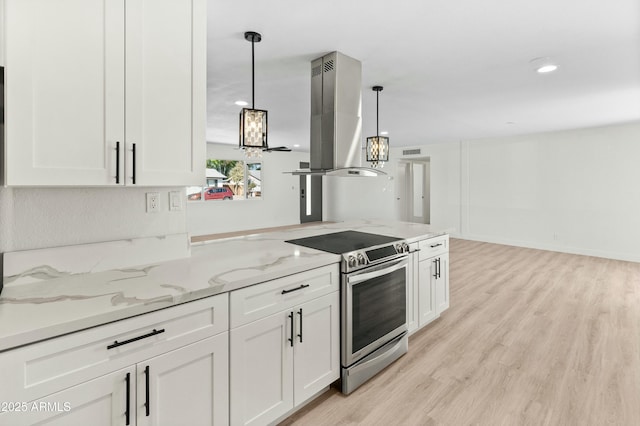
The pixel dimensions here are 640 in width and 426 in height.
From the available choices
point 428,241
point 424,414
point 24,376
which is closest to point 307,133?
point 428,241

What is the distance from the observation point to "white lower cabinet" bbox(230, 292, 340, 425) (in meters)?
1.52

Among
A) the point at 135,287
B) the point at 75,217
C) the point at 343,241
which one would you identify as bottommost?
the point at 135,287

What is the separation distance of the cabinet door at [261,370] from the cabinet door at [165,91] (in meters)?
0.83

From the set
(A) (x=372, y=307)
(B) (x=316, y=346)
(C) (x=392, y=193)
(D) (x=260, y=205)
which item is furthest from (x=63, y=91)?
(C) (x=392, y=193)

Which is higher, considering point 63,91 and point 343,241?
point 63,91

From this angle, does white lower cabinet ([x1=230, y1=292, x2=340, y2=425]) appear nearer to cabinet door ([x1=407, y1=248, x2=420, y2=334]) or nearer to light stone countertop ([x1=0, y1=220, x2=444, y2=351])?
light stone countertop ([x1=0, y1=220, x2=444, y2=351])

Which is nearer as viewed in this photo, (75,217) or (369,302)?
(75,217)

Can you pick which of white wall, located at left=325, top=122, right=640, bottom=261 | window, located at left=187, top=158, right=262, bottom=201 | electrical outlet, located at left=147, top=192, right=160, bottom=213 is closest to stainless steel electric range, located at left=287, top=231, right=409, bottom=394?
electrical outlet, located at left=147, top=192, right=160, bottom=213

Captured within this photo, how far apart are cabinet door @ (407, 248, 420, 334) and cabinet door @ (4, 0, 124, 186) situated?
218cm

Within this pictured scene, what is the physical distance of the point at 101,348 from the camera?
1.12 meters

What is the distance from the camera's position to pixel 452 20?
2.18 meters

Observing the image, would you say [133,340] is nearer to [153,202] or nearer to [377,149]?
[153,202]

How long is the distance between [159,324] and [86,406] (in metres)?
0.33

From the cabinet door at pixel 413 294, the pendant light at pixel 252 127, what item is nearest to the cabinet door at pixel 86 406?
the pendant light at pixel 252 127
